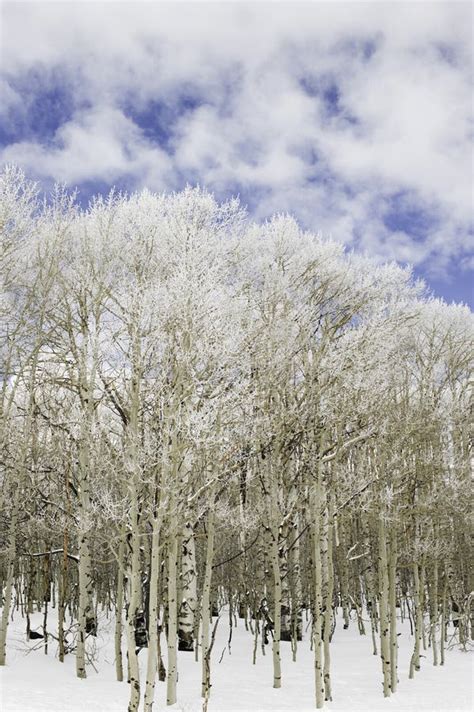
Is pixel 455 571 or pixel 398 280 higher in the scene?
pixel 398 280

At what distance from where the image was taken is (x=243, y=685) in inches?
578

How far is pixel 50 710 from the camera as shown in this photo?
10852 mm

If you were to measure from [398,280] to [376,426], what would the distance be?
515 centimetres

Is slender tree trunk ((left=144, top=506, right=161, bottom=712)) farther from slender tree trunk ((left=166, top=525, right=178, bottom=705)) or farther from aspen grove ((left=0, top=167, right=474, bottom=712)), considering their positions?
slender tree trunk ((left=166, top=525, right=178, bottom=705))

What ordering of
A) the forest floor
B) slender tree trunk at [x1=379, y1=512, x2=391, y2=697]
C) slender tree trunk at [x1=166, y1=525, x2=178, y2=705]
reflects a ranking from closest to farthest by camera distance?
slender tree trunk at [x1=166, y1=525, x2=178, y2=705] → the forest floor → slender tree trunk at [x1=379, y1=512, x2=391, y2=697]

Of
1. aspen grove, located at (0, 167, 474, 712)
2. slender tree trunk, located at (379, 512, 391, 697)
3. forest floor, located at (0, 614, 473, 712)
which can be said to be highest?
aspen grove, located at (0, 167, 474, 712)

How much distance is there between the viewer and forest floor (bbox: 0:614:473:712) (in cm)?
1208

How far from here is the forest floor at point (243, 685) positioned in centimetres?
1208

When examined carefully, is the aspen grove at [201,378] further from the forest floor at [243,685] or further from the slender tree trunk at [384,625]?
the forest floor at [243,685]

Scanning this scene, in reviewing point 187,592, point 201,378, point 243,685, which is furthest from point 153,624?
point 187,592

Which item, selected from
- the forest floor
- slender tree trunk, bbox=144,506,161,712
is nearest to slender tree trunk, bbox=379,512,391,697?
the forest floor

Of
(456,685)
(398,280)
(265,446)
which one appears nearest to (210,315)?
(265,446)

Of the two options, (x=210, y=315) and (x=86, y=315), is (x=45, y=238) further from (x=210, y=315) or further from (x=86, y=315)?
(x=210, y=315)

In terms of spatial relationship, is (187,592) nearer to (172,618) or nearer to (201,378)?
(172,618)
